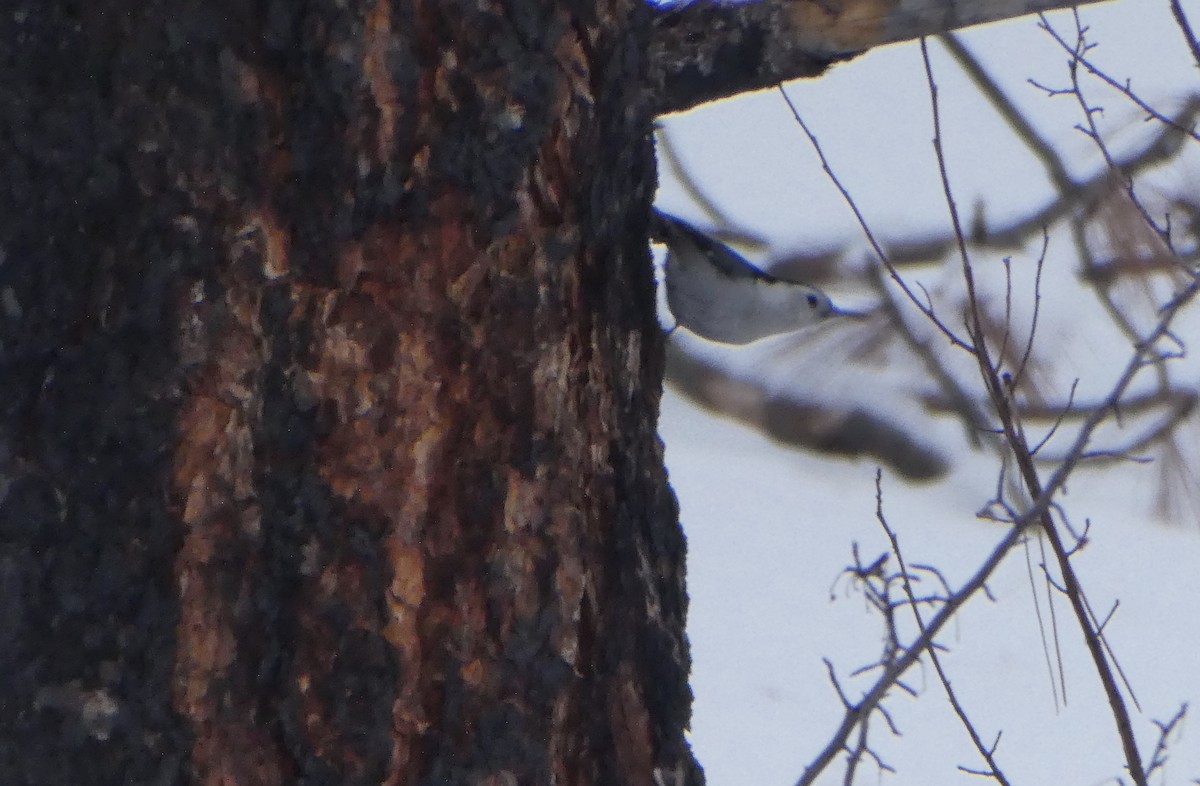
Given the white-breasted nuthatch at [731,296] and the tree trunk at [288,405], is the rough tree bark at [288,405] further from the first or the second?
the white-breasted nuthatch at [731,296]

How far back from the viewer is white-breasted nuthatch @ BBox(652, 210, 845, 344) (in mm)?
2041

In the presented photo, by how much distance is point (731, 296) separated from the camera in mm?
2055

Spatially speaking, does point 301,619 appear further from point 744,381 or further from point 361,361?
point 744,381

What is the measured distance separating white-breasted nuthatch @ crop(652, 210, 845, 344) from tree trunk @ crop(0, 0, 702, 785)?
1258 millimetres

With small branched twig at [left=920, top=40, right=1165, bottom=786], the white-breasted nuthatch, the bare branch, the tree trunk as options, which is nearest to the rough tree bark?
the tree trunk

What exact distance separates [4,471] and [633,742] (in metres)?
0.40

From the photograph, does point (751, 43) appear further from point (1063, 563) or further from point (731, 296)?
point (731, 296)

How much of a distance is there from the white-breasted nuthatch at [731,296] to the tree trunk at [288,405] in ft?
4.13

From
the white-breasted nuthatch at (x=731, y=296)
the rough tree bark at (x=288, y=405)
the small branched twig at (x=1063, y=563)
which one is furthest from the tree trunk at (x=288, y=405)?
the white-breasted nuthatch at (x=731, y=296)

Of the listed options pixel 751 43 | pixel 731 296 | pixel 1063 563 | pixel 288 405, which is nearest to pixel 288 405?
pixel 288 405

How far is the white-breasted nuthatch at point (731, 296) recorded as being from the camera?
6.70ft

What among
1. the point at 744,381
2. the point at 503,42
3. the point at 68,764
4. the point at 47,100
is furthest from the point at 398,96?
the point at 744,381

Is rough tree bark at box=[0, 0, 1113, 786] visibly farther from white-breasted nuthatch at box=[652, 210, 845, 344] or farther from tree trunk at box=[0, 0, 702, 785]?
white-breasted nuthatch at box=[652, 210, 845, 344]

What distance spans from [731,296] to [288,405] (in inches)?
55.0
